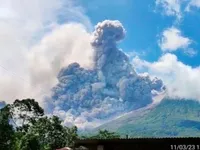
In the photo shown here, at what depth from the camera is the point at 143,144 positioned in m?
34.9

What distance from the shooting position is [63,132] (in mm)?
99875

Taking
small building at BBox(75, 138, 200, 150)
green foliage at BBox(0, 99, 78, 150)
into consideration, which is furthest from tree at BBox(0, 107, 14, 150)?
small building at BBox(75, 138, 200, 150)

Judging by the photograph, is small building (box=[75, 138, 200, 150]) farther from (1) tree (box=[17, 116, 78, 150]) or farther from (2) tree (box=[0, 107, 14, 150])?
(1) tree (box=[17, 116, 78, 150])

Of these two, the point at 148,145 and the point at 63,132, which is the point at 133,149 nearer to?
the point at 148,145

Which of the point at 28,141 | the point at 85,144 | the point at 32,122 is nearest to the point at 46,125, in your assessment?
the point at 32,122

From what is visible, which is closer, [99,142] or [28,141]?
[99,142]

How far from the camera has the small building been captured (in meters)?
33.5

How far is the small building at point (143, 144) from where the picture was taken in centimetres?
3353

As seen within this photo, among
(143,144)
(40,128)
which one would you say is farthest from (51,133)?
(143,144)

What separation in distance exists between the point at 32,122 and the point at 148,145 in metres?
63.1

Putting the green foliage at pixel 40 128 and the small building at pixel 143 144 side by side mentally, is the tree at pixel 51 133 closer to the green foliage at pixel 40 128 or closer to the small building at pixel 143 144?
the green foliage at pixel 40 128

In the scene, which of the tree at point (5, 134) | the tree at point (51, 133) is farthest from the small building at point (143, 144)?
the tree at point (51, 133)

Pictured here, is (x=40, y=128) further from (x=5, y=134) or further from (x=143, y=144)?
(x=143, y=144)

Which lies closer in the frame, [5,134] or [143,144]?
[143,144]
